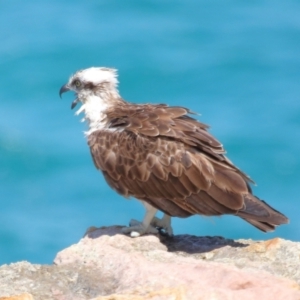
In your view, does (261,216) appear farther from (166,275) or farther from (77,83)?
(77,83)

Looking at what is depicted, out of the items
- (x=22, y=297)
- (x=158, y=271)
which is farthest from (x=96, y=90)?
(x=22, y=297)

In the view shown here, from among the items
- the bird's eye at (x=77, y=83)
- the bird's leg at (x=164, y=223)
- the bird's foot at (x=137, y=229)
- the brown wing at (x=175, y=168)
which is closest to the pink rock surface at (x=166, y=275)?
the bird's foot at (x=137, y=229)

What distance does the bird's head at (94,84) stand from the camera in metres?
8.40

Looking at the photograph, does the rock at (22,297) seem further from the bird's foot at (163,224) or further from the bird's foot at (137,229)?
the bird's foot at (163,224)

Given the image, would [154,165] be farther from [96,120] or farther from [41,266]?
[41,266]

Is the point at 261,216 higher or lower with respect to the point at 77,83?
lower

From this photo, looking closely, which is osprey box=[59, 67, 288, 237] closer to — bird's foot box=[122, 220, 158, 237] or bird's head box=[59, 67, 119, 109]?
bird's foot box=[122, 220, 158, 237]

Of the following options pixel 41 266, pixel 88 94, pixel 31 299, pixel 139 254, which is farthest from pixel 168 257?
pixel 88 94

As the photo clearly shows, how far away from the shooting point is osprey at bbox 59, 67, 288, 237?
712 cm

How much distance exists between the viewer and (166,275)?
550 centimetres

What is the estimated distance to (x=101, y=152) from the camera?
7.62m

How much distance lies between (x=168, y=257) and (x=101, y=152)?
1.69 meters

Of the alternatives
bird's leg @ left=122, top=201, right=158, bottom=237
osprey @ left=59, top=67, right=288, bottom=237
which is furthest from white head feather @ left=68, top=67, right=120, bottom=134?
bird's leg @ left=122, top=201, right=158, bottom=237

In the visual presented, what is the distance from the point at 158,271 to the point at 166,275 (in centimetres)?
11
